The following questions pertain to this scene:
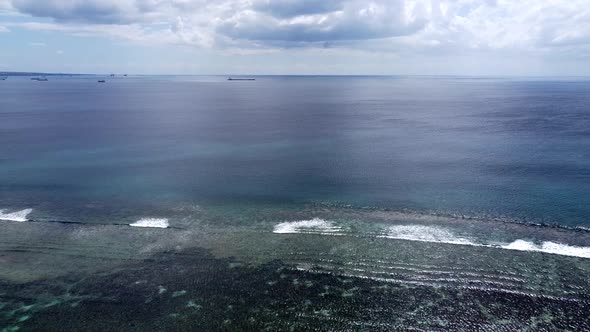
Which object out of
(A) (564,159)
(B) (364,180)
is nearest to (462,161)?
(A) (564,159)

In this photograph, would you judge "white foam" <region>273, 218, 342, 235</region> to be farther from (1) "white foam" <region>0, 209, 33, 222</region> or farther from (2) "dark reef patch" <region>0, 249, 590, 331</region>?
(1) "white foam" <region>0, 209, 33, 222</region>

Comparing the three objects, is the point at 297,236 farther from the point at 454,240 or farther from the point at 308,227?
the point at 454,240

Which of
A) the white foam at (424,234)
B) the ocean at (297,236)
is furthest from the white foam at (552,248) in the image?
the white foam at (424,234)

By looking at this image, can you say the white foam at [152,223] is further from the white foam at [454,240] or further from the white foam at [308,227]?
the white foam at [454,240]

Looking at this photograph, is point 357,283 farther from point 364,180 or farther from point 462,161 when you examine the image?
point 462,161

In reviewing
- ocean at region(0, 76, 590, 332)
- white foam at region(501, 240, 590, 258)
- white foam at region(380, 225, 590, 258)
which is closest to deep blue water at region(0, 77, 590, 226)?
ocean at region(0, 76, 590, 332)

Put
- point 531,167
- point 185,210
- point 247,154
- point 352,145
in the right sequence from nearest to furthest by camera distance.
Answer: point 185,210, point 531,167, point 247,154, point 352,145
